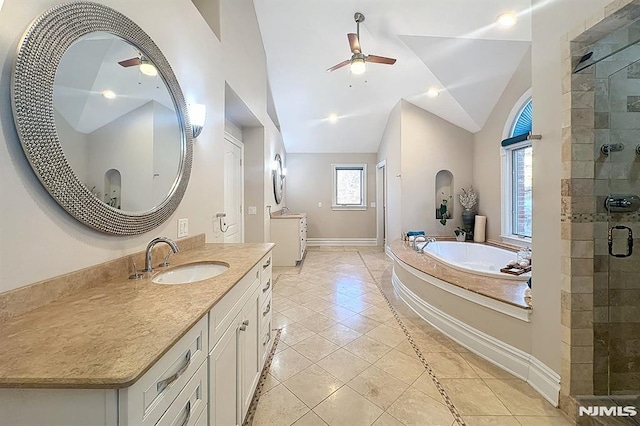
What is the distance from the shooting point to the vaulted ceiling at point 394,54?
3.01 meters

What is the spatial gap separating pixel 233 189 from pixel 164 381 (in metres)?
3.22

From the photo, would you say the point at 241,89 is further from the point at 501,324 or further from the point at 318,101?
the point at 501,324

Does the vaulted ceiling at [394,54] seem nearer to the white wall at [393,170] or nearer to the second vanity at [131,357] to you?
the white wall at [393,170]

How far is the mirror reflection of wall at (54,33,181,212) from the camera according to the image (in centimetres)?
103

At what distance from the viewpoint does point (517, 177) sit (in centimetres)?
400

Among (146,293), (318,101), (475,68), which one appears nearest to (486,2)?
(475,68)

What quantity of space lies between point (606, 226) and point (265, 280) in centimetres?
215

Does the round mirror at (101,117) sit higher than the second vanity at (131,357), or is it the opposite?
the round mirror at (101,117)

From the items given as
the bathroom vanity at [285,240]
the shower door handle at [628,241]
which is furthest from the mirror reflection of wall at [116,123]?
the bathroom vanity at [285,240]

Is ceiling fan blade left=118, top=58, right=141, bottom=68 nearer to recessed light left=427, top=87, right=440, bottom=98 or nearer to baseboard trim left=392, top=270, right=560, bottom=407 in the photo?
baseboard trim left=392, top=270, right=560, bottom=407

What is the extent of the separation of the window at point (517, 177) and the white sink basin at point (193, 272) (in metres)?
4.08

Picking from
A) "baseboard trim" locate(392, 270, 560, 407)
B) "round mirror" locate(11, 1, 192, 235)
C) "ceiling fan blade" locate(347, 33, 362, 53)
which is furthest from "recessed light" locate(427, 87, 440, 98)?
"round mirror" locate(11, 1, 192, 235)

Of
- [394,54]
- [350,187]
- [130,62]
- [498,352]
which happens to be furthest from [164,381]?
[350,187]

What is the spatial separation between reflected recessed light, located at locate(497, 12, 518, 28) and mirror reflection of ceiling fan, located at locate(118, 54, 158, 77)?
3.29 m
